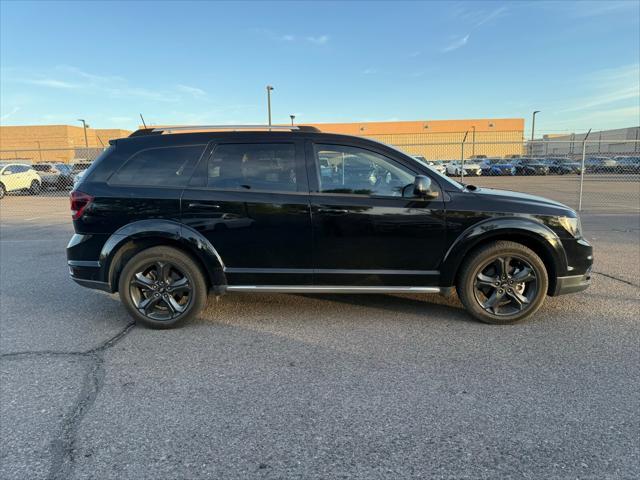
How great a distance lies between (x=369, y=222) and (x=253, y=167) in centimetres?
123

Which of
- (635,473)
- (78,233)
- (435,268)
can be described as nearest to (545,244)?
(435,268)

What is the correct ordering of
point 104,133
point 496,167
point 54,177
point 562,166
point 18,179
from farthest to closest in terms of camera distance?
1. point 104,133
2. point 562,166
3. point 496,167
4. point 54,177
5. point 18,179

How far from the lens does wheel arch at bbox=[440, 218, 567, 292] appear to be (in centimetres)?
396

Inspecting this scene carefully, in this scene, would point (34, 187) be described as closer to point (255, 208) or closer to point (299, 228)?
point (255, 208)

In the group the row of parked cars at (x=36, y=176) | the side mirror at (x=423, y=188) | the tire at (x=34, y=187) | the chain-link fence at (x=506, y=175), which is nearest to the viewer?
the side mirror at (x=423, y=188)

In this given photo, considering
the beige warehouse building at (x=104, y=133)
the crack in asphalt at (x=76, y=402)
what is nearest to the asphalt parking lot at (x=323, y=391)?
the crack in asphalt at (x=76, y=402)

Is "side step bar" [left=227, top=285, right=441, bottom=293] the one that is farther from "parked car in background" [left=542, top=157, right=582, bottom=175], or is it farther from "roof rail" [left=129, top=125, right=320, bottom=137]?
"parked car in background" [left=542, top=157, right=582, bottom=175]

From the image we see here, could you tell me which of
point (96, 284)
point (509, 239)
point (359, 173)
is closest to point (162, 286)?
point (96, 284)

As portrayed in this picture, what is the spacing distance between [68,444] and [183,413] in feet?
2.11

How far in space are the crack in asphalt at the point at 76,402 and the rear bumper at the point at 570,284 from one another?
4.04 m

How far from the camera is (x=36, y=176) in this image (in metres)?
21.1

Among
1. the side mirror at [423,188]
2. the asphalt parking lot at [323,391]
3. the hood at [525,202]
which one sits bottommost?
the asphalt parking lot at [323,391]

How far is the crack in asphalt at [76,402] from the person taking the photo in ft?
7.55

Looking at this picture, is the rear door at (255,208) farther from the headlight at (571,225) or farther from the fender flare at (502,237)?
the headlight at (571,225)
